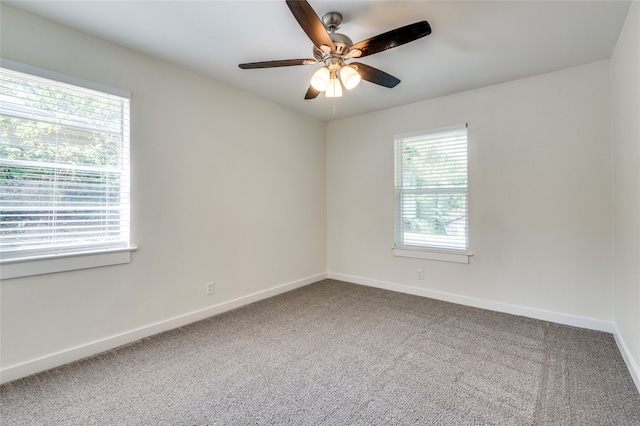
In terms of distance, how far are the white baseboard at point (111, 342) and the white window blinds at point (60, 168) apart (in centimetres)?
73

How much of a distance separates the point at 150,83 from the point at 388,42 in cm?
207

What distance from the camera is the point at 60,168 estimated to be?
2.14 meters

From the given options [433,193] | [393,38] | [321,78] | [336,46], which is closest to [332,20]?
[336,46]

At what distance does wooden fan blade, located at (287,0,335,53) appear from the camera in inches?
58.2

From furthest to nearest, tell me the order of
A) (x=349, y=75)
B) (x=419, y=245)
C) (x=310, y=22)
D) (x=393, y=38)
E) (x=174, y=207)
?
1. (x=419, y=245)
2. (x=174, y=207)
3. (x=349, y=75)
4. (x=393, y=38)
5. (x=310, y=22)

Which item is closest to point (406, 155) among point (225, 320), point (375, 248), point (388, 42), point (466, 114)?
point (466, 114)

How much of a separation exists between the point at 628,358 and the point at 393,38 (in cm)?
272

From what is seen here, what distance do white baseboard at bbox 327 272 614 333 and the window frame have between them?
16.7 inches

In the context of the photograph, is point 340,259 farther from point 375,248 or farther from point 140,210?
point 140,210

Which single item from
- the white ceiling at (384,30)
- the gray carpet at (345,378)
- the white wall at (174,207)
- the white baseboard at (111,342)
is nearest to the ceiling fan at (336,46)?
the white ceiling at (384,30)

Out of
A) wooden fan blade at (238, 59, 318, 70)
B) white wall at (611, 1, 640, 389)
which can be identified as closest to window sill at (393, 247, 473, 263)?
white wall at (611, 1, 640, 389)

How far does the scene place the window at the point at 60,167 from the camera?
6.39 ft

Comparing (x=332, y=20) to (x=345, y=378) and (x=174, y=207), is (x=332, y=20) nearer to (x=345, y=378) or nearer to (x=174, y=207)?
(x=174, y=207)

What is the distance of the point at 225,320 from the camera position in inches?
116
